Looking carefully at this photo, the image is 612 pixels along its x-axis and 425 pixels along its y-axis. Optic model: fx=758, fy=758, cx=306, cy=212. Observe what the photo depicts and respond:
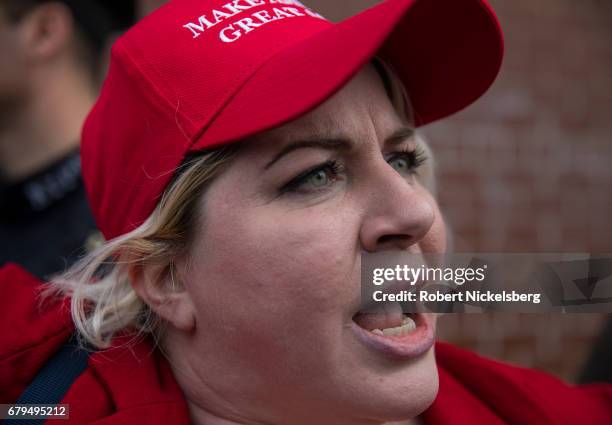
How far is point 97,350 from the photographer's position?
5.16 ft

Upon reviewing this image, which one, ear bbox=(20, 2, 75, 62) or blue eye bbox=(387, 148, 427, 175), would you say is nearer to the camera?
blue eye bbox=(387, 148, 427, 175)

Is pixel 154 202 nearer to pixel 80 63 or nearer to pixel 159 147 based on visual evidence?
pixel 159 147

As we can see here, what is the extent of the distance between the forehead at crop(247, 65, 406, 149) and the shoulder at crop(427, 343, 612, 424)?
63 cm

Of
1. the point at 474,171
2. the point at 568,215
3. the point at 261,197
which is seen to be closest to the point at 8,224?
the point at 261,197

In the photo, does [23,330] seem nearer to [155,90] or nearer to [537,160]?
[155,90]

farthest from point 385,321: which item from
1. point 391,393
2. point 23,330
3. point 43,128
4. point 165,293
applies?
point 43,128

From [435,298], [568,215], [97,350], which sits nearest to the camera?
[435,298]

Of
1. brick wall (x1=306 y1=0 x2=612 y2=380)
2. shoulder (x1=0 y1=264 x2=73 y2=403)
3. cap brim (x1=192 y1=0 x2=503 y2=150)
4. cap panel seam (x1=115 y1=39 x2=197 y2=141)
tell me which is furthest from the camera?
brick wall (x1=306 y1=0 x2=612 y2=380)

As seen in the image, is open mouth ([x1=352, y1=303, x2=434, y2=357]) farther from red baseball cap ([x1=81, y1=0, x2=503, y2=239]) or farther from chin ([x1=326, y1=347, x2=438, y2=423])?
red baseball cap ([x1=81, y1=0, x2=503, y2=239])

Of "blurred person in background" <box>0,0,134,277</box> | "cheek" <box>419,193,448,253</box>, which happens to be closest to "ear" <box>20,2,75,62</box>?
"blurred person in background" <box>0,0,134,277</box>

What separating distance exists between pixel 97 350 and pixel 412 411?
2.21ft

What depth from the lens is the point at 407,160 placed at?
5.15 ft

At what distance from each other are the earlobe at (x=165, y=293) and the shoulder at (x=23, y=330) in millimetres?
220

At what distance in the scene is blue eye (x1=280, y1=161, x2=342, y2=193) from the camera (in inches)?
52.8
